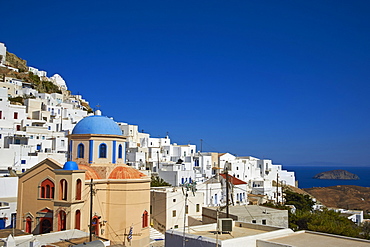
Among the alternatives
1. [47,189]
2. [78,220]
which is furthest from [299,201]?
[47,189]

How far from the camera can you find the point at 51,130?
50.1 meters

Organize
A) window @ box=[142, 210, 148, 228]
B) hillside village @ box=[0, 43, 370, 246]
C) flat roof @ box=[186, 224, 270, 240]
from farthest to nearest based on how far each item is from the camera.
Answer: window @ box=[142, 210, 148, 228] → hillside village @ box=[0, 43, 370, 246] → flat roof @ box=[186, 224, 270, 240]

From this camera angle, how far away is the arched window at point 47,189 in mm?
21594

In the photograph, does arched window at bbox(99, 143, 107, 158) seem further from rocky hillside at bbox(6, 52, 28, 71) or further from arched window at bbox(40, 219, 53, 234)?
rocky hillside at bbox(6, 52, 28, 71)

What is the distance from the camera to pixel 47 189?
71.6ft

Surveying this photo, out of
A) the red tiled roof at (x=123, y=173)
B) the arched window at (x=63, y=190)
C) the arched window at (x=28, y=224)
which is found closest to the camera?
the arched window at (x=63, y=190)

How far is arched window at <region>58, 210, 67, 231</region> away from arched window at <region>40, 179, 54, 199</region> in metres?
1.27

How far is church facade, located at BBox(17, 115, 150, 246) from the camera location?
2111cm

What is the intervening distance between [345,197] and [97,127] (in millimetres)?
80350

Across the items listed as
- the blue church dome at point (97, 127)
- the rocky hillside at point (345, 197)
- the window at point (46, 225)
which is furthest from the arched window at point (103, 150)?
the rocky hillside at point (345, 197)

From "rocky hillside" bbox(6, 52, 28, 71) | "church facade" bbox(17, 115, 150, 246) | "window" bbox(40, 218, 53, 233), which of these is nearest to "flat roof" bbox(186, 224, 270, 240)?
"church facade" bbox(17, 115, 150, 246)

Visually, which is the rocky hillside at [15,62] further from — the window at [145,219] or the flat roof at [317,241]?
the flat roof at [317,241]

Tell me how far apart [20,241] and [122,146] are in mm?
10694

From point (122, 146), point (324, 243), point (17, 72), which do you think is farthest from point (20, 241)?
point (17, 72)
